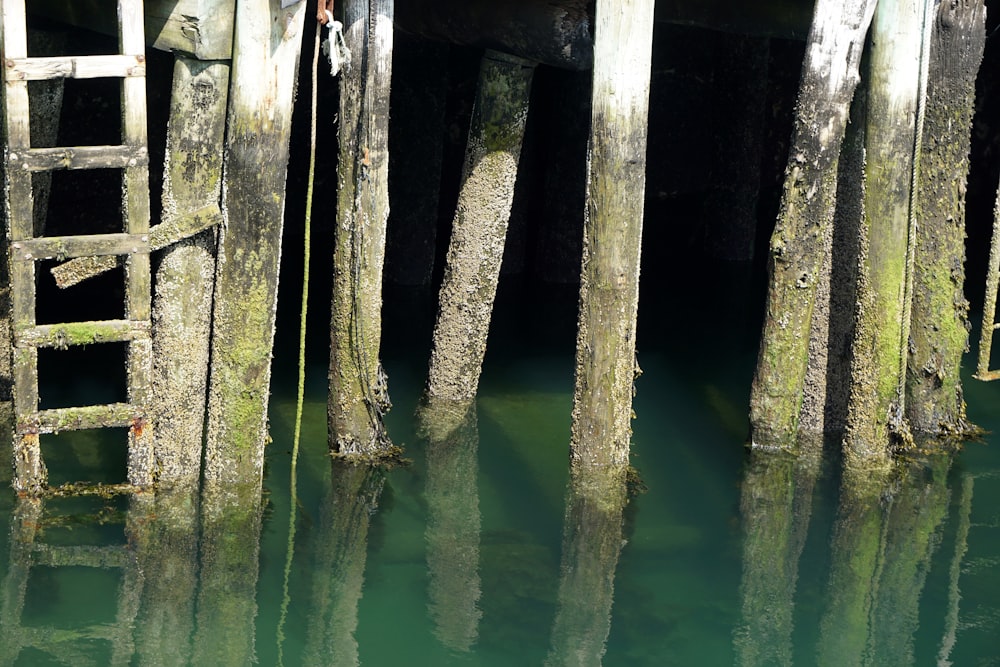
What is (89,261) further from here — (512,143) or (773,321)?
(773,321)

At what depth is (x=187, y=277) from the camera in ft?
22.6

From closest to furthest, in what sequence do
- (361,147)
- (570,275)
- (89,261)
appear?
1. (89,261)
2. (361,147)
3. (570,275)

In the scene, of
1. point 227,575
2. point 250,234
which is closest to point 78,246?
point 250,234

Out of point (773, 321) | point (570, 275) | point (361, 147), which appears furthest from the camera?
point (570, 275)

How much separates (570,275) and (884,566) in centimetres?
482

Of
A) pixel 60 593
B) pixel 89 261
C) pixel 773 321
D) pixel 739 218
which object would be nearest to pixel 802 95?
pixel 773 321

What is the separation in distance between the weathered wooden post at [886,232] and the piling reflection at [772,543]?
376mm

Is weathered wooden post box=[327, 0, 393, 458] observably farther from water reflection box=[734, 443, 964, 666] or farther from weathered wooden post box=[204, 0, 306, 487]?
water reflection box=[734, 443, 964, 666]

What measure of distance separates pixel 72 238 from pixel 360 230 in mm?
1429

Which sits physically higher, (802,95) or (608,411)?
(802,95)

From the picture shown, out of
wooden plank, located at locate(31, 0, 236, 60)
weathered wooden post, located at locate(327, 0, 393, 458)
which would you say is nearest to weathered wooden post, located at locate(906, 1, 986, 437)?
weathered wooden post, located at locate(327, 0, 393, 458)

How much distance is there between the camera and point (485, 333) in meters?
8.84

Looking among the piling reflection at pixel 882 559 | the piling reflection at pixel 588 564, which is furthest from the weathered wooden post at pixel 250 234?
the piling reflection at pixel 882 559

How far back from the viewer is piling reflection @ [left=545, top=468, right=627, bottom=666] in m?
6.63
